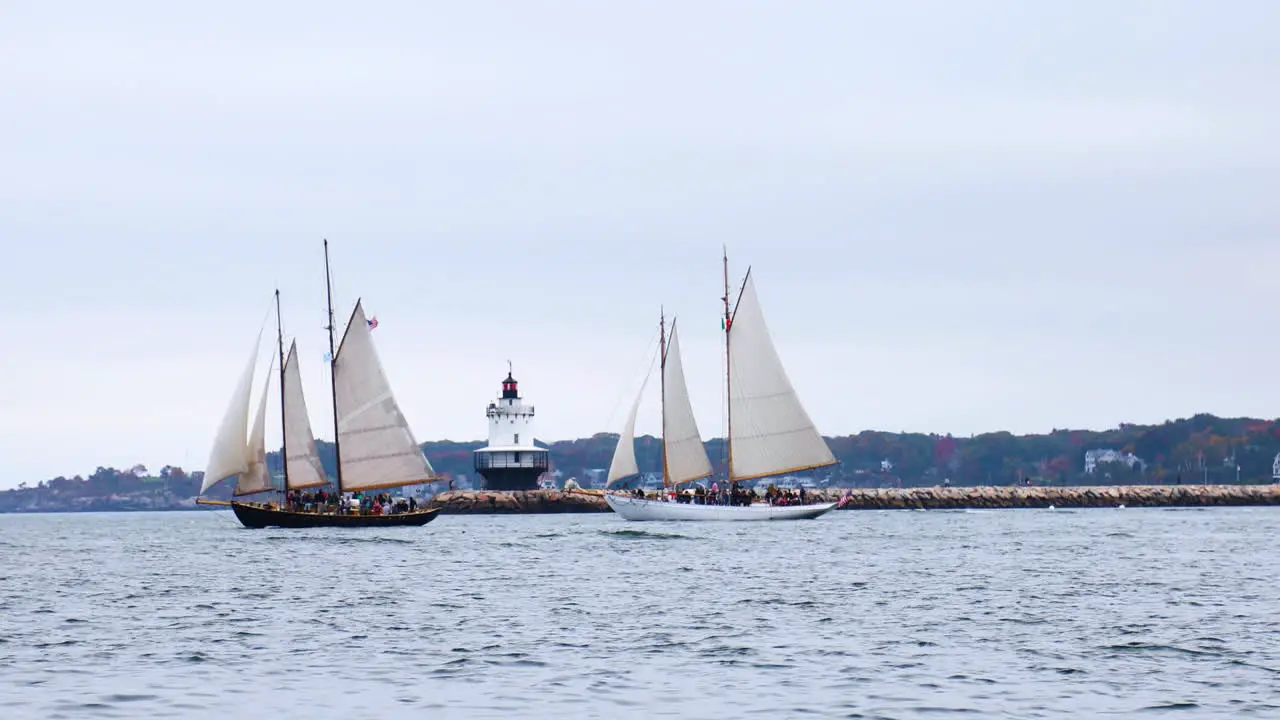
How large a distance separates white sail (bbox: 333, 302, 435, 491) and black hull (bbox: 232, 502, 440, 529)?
2.37m

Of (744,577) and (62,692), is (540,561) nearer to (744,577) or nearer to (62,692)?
(744,577)

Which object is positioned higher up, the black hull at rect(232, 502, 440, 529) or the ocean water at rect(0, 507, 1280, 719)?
the black hull at rect(232, 502, 440, 529)

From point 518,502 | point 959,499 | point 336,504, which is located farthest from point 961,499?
point 336,504

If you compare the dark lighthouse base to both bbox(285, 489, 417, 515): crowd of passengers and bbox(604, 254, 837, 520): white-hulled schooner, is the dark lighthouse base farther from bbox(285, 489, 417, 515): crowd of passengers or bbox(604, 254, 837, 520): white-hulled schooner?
bbox(285, 489, 417, 515): crowd of passengers

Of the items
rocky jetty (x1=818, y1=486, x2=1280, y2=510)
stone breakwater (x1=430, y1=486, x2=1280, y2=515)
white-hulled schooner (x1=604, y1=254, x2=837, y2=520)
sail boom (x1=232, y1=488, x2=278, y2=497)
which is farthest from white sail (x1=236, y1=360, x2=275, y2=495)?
rocky jetty (x1=818, y1=486, x2=1280, y2=510)

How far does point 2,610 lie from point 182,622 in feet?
21.5

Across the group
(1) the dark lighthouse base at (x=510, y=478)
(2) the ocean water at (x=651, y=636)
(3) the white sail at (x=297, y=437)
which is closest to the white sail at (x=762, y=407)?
(3) the white sail at (x=297, y=437)

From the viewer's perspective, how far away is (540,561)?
202 ft

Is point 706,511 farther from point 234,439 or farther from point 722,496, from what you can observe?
point 234,439

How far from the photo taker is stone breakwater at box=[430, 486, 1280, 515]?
15988 centimetres

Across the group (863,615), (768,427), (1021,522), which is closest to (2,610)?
(863,615)

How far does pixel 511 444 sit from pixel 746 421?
182 feet

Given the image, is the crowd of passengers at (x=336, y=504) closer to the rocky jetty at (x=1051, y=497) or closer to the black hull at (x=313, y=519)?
the black hull at (x=313, y=519)

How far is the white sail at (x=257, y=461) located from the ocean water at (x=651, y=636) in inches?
1076
